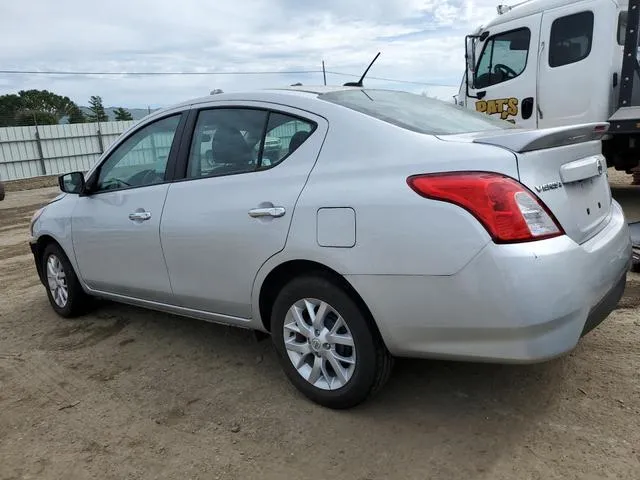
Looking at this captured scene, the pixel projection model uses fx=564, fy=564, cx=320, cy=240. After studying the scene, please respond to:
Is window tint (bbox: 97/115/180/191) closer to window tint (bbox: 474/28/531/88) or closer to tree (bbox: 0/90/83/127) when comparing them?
window tint (bbox: 474/28/531/88)

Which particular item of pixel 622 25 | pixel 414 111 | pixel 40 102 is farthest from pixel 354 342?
pixel 40 102

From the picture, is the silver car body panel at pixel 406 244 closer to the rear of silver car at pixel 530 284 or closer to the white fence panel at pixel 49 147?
the rear of silver car at pixel 530 284

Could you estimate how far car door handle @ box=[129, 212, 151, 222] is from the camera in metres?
3.60

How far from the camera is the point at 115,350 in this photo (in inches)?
157

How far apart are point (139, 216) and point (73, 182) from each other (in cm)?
102

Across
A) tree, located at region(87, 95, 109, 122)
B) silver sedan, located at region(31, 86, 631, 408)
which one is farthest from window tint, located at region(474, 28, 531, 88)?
tree, located at region(87, 95, 109, 122)

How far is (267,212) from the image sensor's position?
2920 millimetres

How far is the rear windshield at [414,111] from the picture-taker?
2869 millimetres

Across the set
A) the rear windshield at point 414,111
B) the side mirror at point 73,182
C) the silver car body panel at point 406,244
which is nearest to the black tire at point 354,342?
the silver car body panel at point 406,244

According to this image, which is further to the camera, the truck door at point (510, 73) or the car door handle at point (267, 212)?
the truck door at point (510, 73)

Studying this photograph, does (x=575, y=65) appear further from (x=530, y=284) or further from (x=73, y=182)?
(x=73, y=182)

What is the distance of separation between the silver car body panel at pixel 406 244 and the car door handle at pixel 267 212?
0.09 ft

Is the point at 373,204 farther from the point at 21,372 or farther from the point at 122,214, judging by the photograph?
the point at 21,372

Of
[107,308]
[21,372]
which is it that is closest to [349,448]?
[21,372]
